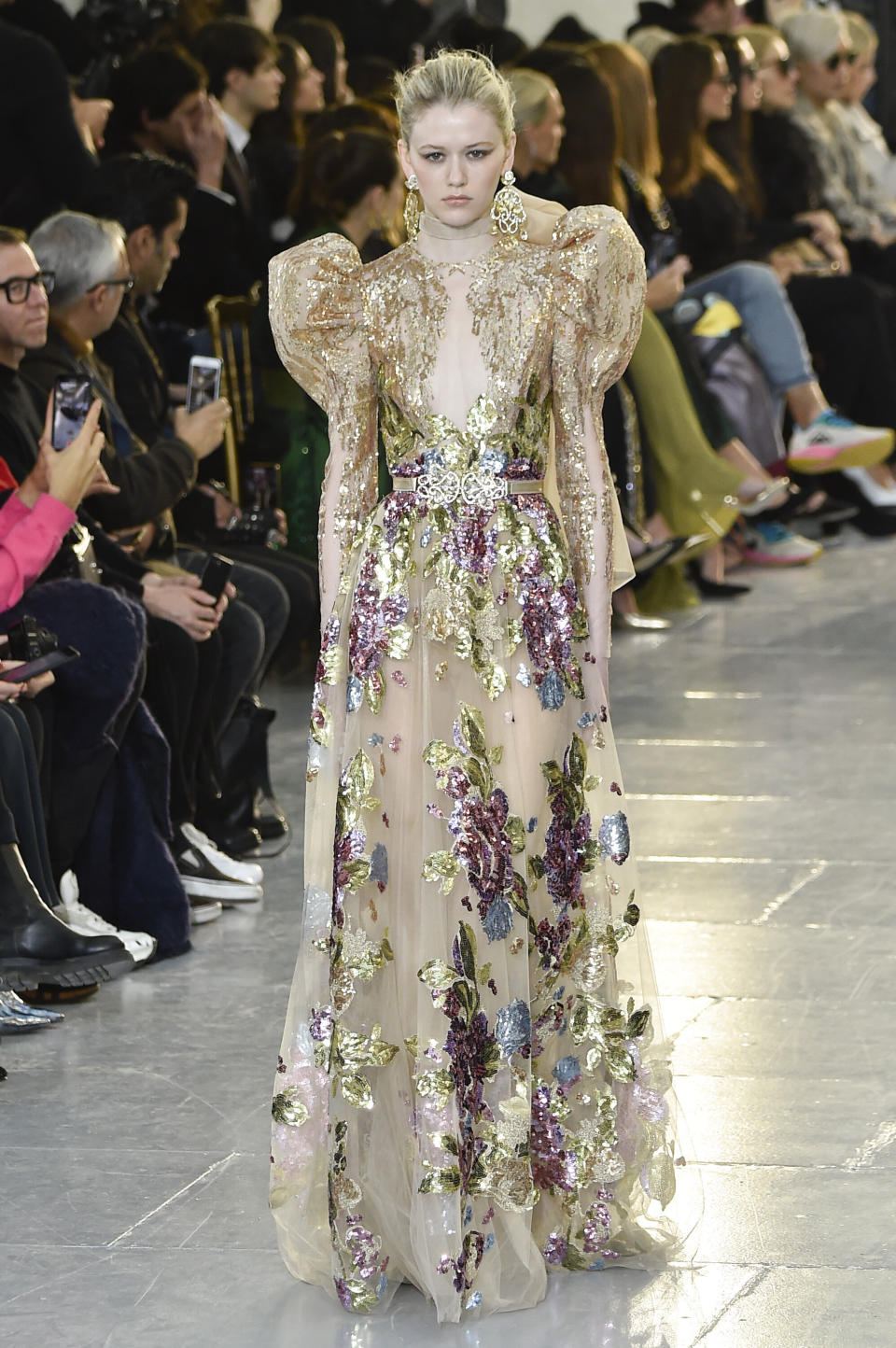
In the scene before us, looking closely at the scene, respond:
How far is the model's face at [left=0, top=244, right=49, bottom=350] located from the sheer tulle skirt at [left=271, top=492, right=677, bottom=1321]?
1.60 m

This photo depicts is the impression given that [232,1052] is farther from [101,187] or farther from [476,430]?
[101,187]

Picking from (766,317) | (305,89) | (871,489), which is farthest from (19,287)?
(871,489)

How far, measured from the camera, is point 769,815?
488 centimetres

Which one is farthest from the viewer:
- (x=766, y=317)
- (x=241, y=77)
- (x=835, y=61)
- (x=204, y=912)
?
(x=835, y=61)

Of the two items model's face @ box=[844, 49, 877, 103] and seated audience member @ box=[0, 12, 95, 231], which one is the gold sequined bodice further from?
model's face @ box=[844, 49, 877, 103]

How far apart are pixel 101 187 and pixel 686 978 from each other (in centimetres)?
233

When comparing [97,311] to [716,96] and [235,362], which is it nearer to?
[235,362]

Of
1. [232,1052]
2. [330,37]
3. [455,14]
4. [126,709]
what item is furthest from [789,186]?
[232,1052]

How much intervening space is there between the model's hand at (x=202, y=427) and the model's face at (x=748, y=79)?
15.8ft

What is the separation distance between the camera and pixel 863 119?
1080 centimetres

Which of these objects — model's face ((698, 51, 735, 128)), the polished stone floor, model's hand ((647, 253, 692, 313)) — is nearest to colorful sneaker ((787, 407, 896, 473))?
model's hand ((647, 253, 692, 313))

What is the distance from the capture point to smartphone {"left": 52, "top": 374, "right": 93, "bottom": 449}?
158 inches

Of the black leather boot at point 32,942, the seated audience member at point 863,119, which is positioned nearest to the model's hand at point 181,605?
the black leather boot at point 32,942

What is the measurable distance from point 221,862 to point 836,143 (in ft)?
22.3
